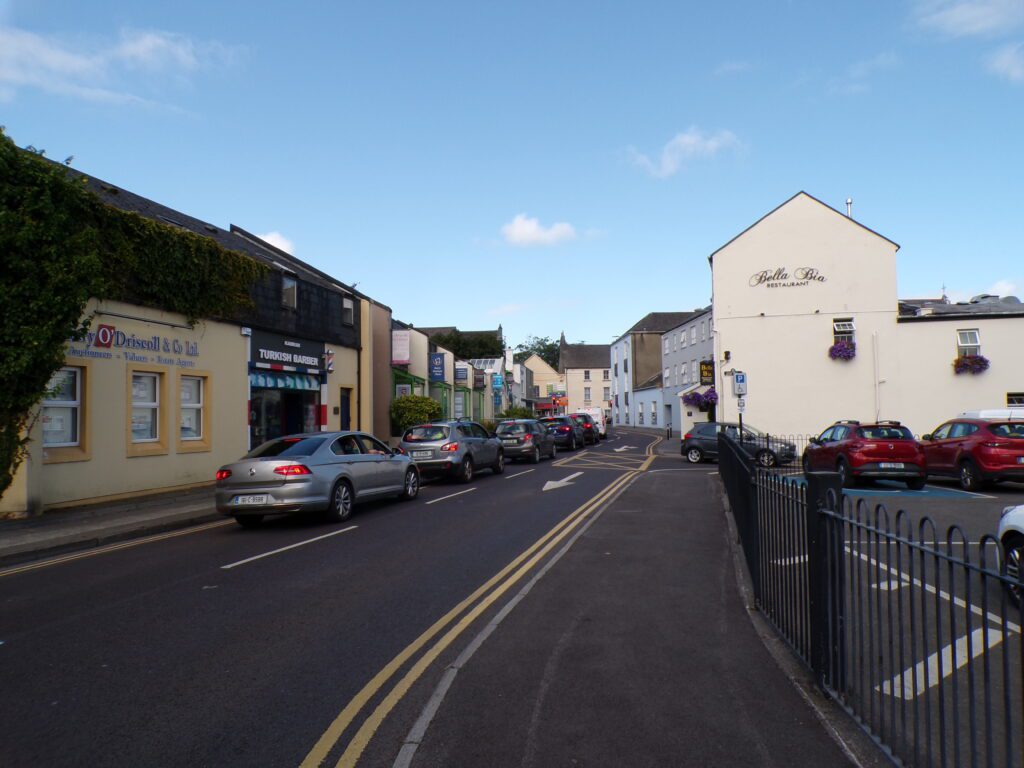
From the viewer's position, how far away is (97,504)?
511 inches

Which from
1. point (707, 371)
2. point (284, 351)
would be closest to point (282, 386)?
point (284, 351)

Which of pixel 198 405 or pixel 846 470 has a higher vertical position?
pixel 198 405

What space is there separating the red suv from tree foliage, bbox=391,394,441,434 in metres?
15.7

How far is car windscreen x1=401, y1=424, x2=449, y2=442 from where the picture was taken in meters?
18.2

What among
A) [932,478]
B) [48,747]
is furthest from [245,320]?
[932,478]

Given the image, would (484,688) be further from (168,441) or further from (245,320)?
(245,320)

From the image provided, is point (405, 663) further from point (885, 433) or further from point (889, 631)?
point (885, 433)

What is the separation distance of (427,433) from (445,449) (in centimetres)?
79

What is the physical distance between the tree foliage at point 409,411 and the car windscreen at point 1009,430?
61.1 feet

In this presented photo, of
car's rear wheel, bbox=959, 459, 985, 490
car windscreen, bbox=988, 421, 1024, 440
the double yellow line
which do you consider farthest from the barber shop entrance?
car windscreen, bbox=988, 421, 1024, 440

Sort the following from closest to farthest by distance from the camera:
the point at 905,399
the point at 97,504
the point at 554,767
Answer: the point at 554,767 → the point at 97,504 → the point at 905,399

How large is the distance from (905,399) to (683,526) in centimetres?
2236

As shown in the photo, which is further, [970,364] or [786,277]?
[786,277]

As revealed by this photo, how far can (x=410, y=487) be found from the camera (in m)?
14.5
